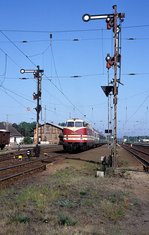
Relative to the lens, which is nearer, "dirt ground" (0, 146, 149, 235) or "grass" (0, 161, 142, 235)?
"dirt ground" (0, 146, 149, 235)

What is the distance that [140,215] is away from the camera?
372 inches

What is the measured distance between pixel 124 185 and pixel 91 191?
9.19 feet

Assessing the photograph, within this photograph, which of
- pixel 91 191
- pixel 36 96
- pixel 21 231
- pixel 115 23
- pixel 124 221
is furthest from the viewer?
pixel 36 96

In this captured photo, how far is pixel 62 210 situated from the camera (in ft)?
30.8

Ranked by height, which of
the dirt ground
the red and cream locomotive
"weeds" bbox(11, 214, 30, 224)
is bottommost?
the dirt ground

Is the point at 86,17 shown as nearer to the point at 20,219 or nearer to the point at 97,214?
the point at 97,214

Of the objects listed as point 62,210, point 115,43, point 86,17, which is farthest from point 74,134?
point 62,210

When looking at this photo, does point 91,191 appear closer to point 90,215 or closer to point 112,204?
point 112,204

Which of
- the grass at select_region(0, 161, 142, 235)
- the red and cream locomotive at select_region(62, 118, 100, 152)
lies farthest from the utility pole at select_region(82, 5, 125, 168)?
the red and cream locomotive at select_region(62, 118, 100, 152)

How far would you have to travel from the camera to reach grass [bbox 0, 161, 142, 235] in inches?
300

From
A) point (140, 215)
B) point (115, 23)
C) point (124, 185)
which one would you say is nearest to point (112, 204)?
point (140, 215)

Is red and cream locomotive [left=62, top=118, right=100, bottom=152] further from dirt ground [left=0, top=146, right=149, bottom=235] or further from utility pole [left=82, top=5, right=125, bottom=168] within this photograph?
dirt ground [left=0, top=146, right=149, bottom=235]

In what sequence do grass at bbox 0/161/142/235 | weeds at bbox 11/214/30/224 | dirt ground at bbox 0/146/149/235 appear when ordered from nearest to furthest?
dirt ground at bbox 0/146/149/235
grass at bbox 0/161/142/235
weeds at bbox 11/214/30/224

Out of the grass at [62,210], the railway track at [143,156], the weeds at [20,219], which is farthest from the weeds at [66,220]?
the railway track at [143,156]
